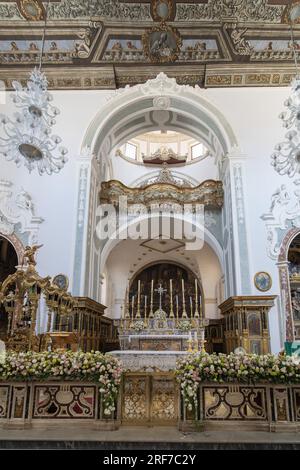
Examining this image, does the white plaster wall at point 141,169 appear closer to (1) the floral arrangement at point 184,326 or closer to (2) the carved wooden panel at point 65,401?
(1) the floral arrangement at point 184,326

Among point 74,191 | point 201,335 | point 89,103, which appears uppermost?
point 89,103

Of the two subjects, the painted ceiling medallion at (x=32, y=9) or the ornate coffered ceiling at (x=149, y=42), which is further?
the ornate coffered ceiling at (x=149, y=42)

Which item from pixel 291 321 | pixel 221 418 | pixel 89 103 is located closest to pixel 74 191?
pixel 89 103

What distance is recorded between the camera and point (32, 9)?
10906 millimetres

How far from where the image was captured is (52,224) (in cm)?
1152

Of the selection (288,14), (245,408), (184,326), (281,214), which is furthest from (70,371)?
(288,14)

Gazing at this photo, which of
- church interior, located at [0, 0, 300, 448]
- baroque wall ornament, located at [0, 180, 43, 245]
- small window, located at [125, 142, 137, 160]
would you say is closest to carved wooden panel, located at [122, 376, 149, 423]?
church interior, located at [0, 0, 300, 448]

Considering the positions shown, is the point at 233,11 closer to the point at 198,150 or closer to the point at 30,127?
the point at 30,127

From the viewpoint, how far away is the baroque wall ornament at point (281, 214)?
11.2 meters

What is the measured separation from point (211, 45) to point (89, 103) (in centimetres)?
451

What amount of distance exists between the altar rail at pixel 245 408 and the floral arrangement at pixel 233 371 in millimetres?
94

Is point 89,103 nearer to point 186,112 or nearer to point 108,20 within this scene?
point 108,20

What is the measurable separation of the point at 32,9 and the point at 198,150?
10.3 meters

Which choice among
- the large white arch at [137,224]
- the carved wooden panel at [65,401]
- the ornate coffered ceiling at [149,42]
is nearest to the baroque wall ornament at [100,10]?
the ornate coffered ceiling at [149,42]
